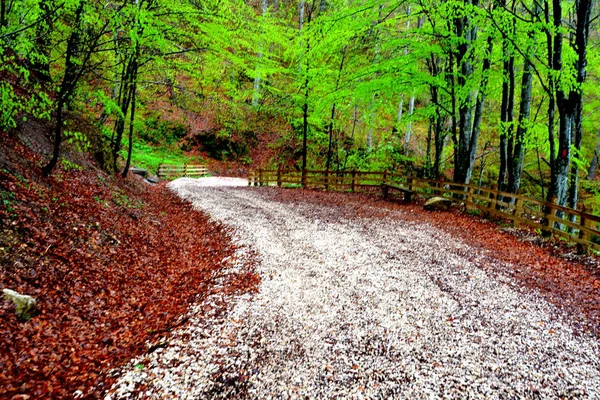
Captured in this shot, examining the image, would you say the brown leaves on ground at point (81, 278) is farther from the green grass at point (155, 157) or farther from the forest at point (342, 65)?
the green grass at point (155, 157)

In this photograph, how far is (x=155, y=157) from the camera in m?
24.5

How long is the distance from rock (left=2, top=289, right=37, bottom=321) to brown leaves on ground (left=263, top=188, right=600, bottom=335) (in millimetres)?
7507

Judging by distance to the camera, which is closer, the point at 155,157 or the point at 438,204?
the point at 438,204

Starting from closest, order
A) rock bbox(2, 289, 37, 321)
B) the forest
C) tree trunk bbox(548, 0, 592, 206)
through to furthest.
→ rock bbox(2, 289, 37, 321) < the forest < tree trunk bbox(548, 0, 592, 206)

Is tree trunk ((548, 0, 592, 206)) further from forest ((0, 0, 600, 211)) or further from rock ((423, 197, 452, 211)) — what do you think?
rock ((423, 197, 452, 211))

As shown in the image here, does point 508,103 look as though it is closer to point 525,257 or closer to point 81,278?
point 525,257

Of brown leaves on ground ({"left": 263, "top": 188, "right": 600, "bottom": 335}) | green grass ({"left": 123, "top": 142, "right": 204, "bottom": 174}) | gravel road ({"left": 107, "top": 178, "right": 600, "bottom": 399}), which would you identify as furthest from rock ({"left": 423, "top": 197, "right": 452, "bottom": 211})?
green grass ({"left": 123, "top": 142, "right": 204, "bottom": 174})

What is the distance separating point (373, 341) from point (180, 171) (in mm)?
22675

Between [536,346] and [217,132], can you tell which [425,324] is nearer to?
[536,346]

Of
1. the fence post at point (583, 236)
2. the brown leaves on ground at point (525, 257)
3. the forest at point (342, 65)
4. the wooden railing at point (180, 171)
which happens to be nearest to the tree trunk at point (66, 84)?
the forest at point (342, 65)

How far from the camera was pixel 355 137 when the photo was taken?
26438 mm

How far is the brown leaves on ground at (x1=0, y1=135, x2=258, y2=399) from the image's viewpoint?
140 inches

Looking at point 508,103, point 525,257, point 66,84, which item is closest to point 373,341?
point 525,257

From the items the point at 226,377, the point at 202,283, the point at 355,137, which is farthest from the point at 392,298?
the point at 355,137
